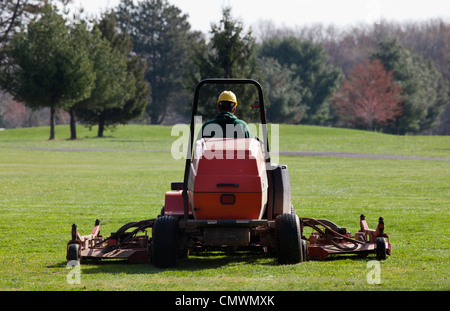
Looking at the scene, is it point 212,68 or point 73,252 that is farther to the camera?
point 212,68

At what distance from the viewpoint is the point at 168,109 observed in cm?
11738

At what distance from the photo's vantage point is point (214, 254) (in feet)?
34.3

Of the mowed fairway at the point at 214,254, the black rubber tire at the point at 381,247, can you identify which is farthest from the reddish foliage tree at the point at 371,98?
the black rubber tire at the point at 381,247

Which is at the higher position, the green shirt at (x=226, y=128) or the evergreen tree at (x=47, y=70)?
the evergreen tree at (x=47, y=70)

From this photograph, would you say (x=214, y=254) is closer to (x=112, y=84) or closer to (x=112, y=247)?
(x=112, y=247)

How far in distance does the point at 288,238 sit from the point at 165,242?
1.52m

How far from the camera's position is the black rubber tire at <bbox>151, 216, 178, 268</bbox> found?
8852 mm

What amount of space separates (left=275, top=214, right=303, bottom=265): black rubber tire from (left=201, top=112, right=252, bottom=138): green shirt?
122 cm

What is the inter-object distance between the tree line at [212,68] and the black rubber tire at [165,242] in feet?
153

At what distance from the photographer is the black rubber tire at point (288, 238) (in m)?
8.84

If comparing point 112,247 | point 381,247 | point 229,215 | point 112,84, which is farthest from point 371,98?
point 229,215

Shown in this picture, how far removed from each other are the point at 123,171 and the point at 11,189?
895 cm

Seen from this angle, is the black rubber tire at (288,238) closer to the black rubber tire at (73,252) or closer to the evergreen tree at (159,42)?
the black rubber tire at (73,252)

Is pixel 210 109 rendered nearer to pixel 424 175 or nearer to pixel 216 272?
pixel 424 175
